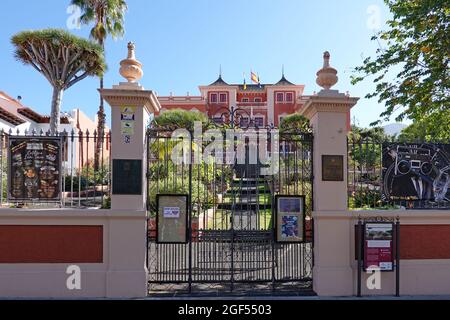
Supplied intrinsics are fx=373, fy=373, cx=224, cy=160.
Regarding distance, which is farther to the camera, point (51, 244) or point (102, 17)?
point (102, 17)

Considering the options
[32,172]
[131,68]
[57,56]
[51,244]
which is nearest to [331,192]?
[131,68]

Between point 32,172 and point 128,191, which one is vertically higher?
point 32,172

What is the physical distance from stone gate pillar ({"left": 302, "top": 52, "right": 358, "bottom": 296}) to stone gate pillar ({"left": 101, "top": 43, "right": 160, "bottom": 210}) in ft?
10.3

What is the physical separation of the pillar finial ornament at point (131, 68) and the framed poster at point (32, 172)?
64.2 inches

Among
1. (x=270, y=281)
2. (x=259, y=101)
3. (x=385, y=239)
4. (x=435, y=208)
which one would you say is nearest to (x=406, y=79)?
(x=435, y=208)

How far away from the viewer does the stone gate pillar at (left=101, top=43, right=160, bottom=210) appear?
6.53 meters

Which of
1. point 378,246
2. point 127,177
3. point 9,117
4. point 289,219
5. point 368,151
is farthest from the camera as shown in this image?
point 9,117

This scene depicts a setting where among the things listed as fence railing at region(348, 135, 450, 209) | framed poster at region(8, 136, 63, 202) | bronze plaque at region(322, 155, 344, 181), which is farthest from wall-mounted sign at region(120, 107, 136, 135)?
fence railing at region(348, 135, 450, 209)

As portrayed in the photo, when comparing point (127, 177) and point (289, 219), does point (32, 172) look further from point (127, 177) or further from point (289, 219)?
point (289, 219)

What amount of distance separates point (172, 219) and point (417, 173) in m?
4.67

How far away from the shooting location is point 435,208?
6.98 m

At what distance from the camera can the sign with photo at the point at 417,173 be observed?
7.03m

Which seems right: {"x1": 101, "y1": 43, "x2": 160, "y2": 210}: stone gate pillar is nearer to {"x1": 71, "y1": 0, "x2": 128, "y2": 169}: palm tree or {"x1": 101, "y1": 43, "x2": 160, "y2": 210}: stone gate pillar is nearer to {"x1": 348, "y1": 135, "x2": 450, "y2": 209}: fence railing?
{"x1": 348, "y1": 135, "x2": 450, "y2": 209}: fence railing

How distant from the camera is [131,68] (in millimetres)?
6820
